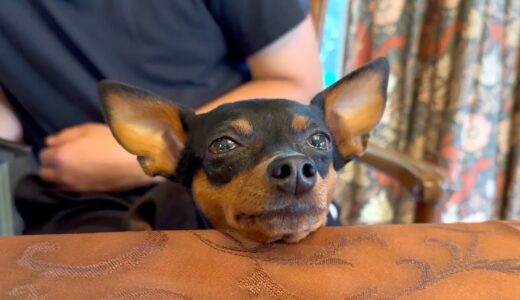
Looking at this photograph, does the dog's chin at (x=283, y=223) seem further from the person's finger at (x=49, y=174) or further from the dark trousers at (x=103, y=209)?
the person's finger at (x=49, y=174)

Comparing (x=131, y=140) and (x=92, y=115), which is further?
(x=92, y=115)

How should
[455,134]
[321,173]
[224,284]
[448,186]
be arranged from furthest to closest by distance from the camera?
[455,134] < [448,186] < [321,173] < [224,284]

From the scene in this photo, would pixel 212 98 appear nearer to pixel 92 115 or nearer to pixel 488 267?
pixel 92 115

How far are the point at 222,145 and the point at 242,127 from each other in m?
0.04

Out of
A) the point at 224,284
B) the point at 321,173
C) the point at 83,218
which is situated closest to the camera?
the point at 224,284

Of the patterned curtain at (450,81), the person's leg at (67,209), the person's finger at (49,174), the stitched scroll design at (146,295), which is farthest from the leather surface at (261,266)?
the patterned curtain at (450,81)

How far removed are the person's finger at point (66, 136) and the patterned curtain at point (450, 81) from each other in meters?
0.85

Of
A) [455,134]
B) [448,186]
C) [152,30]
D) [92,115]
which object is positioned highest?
[152,30]

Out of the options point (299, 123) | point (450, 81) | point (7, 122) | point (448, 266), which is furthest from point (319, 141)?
point (450, 81)

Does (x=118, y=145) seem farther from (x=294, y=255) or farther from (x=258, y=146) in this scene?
(x=294, y=255)

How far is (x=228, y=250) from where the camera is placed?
1.61ft

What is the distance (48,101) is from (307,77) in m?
0.51

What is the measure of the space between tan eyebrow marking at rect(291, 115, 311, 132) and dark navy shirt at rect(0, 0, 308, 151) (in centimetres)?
34

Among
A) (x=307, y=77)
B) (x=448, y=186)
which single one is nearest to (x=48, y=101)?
(x=307, y=77)
